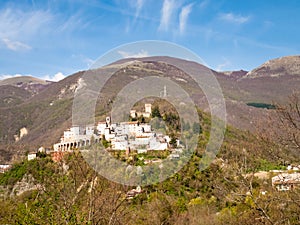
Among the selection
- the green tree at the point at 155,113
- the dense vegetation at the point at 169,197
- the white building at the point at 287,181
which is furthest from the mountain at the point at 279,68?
the white building at the point at 287,181

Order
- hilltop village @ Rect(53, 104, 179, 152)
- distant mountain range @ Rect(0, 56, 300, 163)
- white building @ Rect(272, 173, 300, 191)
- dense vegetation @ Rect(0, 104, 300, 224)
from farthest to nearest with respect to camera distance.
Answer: distant mountain range @ Rect(0, 56, 300, 163)
hilltop village @ Rect(53, 104, 179, 152)
white building @ Rect(272, 173, 300, 191)
dense vegetation @ Rect(0, 104, 300, 224)

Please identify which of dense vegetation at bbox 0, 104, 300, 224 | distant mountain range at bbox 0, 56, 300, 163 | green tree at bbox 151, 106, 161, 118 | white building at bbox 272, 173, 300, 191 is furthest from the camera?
distant mountain range at bbox 0, 56, 300, 163

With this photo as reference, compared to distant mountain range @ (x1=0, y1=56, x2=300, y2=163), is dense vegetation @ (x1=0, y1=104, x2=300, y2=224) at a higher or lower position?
lower

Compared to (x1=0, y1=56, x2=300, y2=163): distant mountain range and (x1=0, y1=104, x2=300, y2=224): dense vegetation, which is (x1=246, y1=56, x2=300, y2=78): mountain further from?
(x1=0, y1=104, x2=300, y2=224): dense vegetation

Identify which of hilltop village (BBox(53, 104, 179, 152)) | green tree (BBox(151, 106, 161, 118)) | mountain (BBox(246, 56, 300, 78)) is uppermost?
mountain (BBox(246, 56, 300, 78))

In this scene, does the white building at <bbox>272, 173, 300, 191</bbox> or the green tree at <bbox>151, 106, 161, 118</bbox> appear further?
the green tree at <bbox>151, 106, 161, 118</bbox>

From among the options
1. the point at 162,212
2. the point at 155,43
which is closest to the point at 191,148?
the point at 162,212

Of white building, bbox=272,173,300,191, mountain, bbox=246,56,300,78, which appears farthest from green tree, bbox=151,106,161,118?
mountain, bbox=246,56,300,78

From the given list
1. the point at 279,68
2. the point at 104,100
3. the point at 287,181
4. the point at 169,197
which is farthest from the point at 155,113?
the point at 279,68
